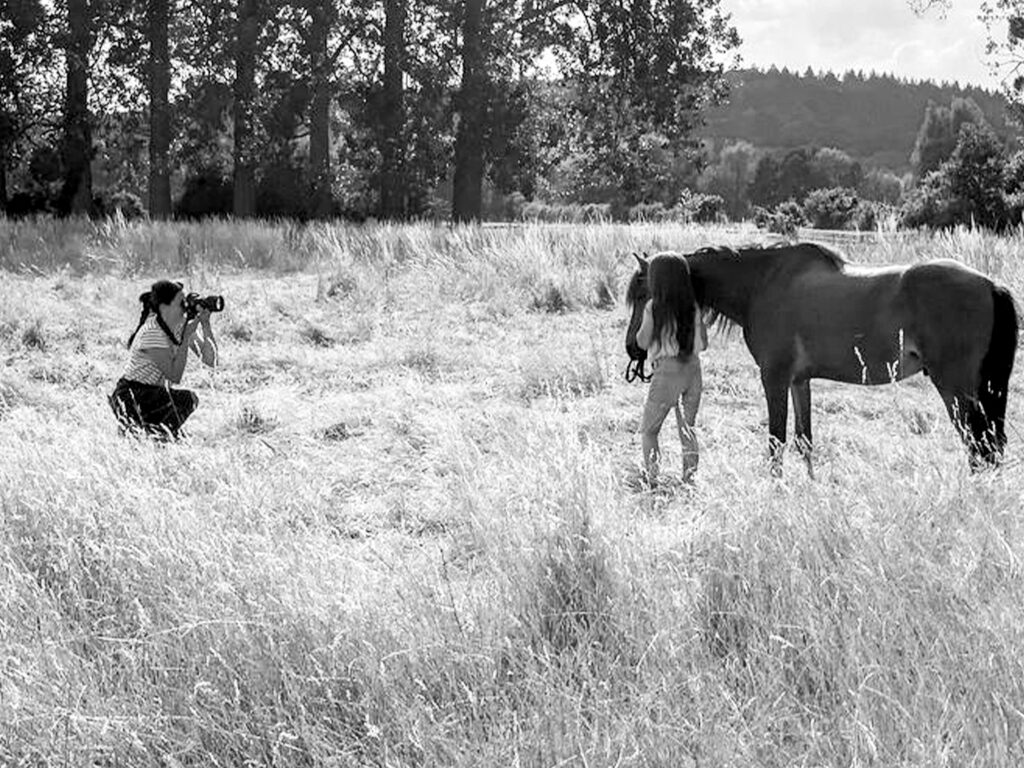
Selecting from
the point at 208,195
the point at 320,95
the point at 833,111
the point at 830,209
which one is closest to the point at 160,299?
the point at 320,95

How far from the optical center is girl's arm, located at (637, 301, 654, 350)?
5.31 meters

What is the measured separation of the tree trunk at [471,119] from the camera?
25578 millimetres

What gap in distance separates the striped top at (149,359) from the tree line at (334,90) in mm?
19726

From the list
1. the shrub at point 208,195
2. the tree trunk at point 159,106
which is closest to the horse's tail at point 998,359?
the tree trunk at point 159,106

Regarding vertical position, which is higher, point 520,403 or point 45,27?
point 45,27

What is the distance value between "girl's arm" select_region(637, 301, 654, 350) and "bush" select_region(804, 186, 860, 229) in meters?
30.2

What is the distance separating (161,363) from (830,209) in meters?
31.7

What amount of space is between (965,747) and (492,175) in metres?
25.7

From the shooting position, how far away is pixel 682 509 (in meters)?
4.10

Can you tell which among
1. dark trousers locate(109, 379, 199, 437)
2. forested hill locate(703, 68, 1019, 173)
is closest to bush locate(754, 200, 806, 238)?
dark trousers locate(109, 379, 199, 437)

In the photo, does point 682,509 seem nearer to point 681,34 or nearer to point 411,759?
point 411,759

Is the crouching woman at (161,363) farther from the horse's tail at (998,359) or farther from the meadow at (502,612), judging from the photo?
the horse's tail at (998,359)

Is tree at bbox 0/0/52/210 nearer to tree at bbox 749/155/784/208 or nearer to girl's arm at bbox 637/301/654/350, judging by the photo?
girl's arm at bbox 637/301/654/350

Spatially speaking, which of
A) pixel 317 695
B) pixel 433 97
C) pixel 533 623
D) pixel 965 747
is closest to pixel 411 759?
pixel 317 695
